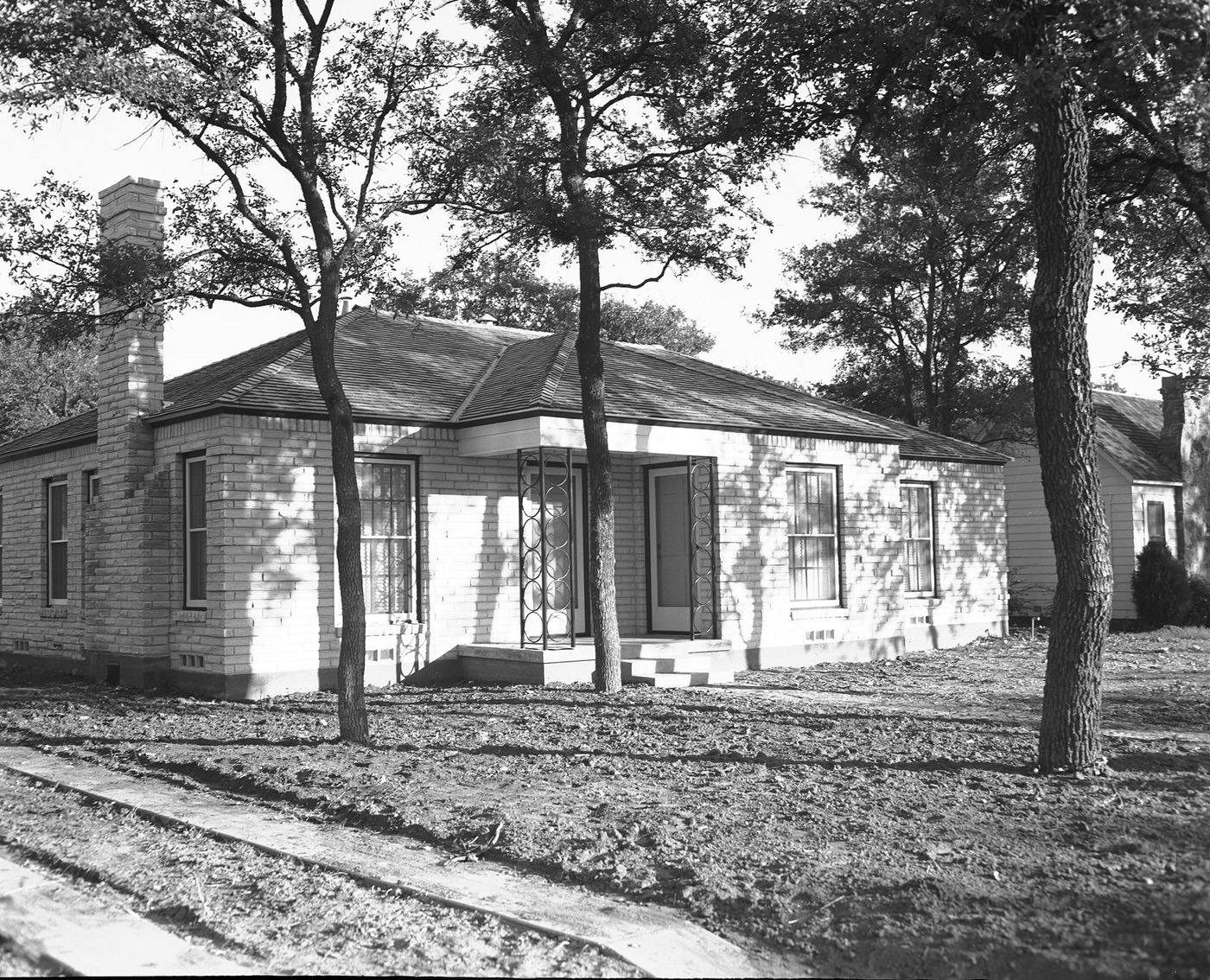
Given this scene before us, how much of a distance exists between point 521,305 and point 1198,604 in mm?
22127

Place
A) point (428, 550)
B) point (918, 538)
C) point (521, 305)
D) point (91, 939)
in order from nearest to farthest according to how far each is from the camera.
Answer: point (91, 939)
point (428, 550)
point (918, 538)
point (521, 305)

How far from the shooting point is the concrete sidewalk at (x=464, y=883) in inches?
199

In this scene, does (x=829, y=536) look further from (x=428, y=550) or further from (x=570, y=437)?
(x=428, y=550)

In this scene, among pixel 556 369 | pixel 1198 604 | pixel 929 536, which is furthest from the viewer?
pixel 1198 604

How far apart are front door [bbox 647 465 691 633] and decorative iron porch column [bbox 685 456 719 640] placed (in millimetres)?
263

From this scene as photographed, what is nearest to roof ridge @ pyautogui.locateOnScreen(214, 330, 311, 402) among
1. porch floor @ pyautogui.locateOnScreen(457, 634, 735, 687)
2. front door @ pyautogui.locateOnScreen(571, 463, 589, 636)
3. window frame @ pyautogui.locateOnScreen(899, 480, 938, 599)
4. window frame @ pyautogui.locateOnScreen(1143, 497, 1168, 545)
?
front door @ pyautogui.locateOnScreen(571, 463, 589, 636)

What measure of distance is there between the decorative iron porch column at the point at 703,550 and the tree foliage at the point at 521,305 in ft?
11.9

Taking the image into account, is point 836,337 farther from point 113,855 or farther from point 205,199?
point 113,855

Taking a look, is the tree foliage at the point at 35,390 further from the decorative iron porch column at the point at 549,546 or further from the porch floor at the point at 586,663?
the porch floor at the point at 586,663

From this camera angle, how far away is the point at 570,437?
1439 cm

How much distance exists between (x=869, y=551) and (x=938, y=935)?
13555mm

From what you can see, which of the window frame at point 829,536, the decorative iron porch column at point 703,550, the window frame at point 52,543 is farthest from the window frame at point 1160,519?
the window frame at point 52,543

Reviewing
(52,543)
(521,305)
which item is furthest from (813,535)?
(521,305)

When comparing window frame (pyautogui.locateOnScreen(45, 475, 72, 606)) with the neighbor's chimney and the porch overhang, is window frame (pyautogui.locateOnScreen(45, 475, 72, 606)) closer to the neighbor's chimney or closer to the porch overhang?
the porch overhang
